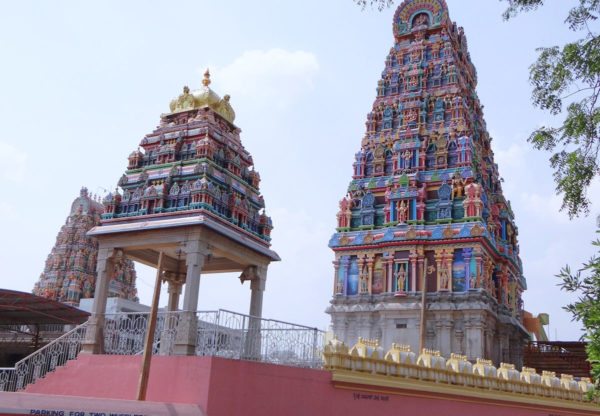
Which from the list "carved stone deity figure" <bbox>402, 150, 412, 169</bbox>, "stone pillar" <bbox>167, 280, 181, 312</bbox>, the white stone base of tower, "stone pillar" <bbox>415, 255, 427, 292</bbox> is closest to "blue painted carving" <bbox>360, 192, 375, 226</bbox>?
"carved stone deity figure" <bbox>402, 150, 412, 169</bbox>

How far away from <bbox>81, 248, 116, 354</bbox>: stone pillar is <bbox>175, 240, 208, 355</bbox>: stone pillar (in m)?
2.41

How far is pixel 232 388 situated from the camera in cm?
1205

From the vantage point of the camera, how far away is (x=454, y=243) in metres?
34.1

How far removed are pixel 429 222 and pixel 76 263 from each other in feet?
102

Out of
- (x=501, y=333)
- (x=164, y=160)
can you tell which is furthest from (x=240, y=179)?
(x=501, y=333)

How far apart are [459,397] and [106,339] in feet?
31.2

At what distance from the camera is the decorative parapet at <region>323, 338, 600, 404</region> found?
1442 centimetres

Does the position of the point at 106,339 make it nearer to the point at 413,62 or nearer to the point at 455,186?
the point at 455,186

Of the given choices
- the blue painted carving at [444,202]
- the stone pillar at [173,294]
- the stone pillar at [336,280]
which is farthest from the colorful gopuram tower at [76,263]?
the stone pillar at [173,294]

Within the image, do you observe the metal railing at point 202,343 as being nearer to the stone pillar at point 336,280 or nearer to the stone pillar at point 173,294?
the stone pillar at point 173,294

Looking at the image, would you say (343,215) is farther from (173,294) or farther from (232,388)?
(232,388)

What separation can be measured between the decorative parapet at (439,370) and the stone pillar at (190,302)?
2.94 metres

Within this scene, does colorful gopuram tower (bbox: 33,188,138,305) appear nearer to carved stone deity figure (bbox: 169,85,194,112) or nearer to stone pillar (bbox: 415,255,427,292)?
stone pillar (bbox: 415,255,427,292)

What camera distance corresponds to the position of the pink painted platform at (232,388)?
11.9m
